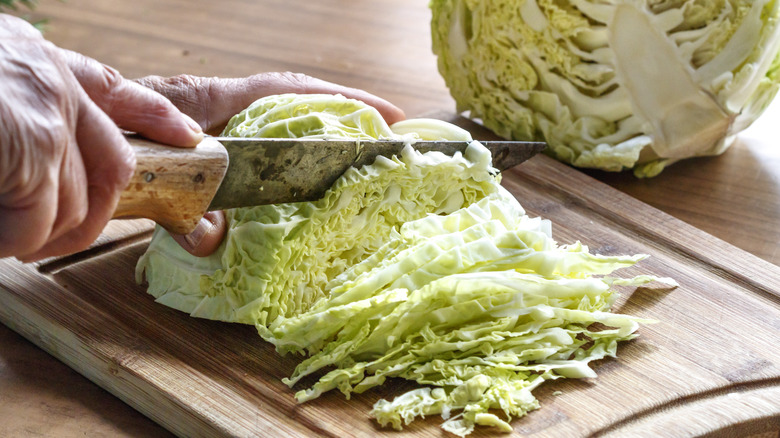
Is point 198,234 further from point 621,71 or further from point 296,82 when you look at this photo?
point 621,71

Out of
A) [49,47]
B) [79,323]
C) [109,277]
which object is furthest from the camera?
[109,277]

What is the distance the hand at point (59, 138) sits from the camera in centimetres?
153

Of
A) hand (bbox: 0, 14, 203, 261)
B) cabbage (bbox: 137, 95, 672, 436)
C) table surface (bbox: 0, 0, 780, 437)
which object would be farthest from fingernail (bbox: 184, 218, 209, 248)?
table surface (bbox: 0, 0, 780, 437)

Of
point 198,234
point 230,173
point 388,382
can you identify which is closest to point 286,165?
point 230,173

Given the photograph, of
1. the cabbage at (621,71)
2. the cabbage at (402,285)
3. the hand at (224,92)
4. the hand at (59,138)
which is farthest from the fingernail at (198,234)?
the cabbage at (621,71)

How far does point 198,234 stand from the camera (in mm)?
2133

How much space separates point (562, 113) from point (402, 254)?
122 centimetres

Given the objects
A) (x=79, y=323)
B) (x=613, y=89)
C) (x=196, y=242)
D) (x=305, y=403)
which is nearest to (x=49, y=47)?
(x=196, y=242)

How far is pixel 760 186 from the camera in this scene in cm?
316

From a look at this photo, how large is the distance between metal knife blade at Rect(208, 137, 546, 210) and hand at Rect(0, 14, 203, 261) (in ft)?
0.65

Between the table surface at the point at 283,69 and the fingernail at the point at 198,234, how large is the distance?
445 millimetres

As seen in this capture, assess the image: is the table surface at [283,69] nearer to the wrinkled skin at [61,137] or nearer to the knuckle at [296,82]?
the wrinkled skin at [61,137]

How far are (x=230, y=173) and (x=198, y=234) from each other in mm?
246

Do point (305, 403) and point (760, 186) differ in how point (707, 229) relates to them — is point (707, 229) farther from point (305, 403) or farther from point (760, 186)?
point (305, 403)
